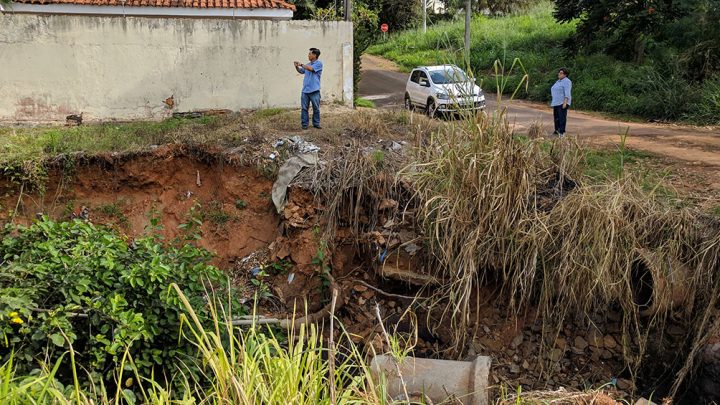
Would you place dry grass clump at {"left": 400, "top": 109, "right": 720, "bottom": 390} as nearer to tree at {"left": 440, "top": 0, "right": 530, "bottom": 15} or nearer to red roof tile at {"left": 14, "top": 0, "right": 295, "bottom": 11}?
red roof tile at {"left": 14, "top": 0, "right": 295, "bottom": 11}

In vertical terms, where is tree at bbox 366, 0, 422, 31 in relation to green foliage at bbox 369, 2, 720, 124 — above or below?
above

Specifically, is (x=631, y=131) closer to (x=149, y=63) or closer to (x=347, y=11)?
(x=347, y=11)

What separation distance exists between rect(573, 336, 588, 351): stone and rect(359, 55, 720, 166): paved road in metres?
2.30

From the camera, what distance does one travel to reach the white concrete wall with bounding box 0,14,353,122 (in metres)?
11.3

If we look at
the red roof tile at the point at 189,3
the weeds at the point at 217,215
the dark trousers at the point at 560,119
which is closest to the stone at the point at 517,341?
the weeds at the point at 217,215

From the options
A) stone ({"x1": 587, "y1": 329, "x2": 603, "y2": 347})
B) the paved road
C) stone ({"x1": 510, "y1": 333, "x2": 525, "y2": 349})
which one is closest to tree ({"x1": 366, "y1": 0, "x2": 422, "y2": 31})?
the paved road

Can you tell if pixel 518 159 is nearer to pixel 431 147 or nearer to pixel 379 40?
pixel 431 147

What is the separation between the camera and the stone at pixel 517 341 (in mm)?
6375

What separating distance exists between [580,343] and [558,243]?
3.42ft

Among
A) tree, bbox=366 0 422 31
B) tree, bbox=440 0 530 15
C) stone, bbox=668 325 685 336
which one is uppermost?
tree, bbox=440 0 530 15

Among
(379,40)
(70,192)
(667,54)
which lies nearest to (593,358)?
(70,192)

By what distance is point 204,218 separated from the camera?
872 centimetres

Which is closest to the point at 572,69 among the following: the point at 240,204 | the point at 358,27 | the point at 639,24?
the point at 639,24

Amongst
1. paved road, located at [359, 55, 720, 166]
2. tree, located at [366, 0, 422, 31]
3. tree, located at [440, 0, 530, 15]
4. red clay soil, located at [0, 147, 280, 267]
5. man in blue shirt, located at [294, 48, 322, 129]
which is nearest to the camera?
red clay soil, located at [0, 147, 280, 267]
